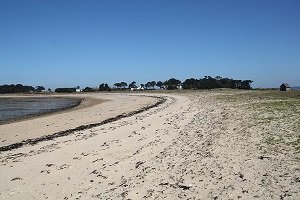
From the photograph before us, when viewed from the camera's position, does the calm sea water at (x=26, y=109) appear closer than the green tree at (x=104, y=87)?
Yes

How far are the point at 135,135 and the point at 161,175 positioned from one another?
7.68 m

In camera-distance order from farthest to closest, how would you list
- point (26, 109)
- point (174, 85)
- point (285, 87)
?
point (174, 85) → point (285, 87) → point (26, 109)

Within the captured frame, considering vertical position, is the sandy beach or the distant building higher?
the distant building

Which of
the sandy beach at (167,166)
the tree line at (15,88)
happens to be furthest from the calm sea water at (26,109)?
the tree line at (15,88)

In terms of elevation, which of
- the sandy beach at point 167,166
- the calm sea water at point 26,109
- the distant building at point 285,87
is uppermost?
the distant building at point 285,87

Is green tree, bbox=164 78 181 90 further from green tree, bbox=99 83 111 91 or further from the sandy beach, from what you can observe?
the sandy beach

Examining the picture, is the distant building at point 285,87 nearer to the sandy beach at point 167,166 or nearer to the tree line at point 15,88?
the sandy beach at point 167,166

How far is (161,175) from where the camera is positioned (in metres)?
9.23

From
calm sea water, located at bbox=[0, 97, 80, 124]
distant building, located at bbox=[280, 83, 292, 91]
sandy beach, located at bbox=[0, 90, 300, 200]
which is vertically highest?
distant building, located at bbox=[280, 83, 292, 91]

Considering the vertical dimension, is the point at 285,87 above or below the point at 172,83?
below

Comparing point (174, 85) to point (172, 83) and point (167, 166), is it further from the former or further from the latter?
point (167, 166)

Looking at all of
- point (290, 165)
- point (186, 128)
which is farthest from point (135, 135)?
point (290, 165)

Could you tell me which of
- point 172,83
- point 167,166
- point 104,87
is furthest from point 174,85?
point 167,166

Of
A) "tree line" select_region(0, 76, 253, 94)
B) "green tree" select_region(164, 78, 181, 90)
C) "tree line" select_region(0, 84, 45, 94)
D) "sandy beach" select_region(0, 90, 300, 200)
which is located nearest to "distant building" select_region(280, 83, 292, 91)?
"tree line" select_region(0, 76, 253, 94)
